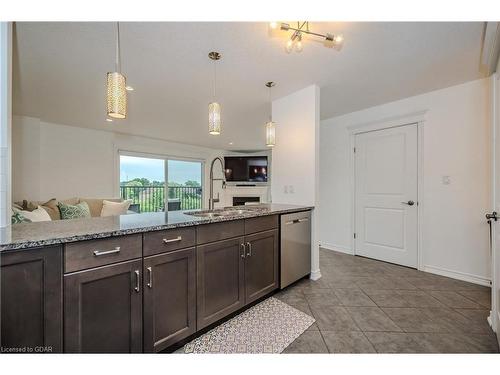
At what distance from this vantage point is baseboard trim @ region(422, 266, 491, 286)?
2416 mm

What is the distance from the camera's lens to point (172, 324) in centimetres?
135

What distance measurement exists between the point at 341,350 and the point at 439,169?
2538 millimetres

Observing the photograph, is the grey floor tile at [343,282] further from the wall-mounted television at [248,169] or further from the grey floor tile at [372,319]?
the wall-mounted television at [248,169]

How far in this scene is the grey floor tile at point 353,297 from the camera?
2068mm

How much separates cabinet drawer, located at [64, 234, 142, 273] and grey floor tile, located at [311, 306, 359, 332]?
1.49 meters

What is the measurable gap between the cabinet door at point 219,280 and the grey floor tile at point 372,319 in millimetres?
962

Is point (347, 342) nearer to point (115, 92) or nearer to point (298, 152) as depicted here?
point (298, 152)

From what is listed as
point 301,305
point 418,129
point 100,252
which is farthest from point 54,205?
point 418,129

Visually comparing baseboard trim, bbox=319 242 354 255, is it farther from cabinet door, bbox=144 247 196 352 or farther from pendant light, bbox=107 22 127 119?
pendant light, bbox=107 22 127 119

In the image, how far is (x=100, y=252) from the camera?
3.56 ft

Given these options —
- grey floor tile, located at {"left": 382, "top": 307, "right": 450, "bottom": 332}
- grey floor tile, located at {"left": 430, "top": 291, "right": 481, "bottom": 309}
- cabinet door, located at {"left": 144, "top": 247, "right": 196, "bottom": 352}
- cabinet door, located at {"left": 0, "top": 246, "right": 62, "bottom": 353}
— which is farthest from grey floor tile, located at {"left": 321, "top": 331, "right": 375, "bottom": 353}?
cabinet door, located at {"left": 0, "top": 246, "right": 62, "bottom": 353}

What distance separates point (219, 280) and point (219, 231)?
0.36 m
